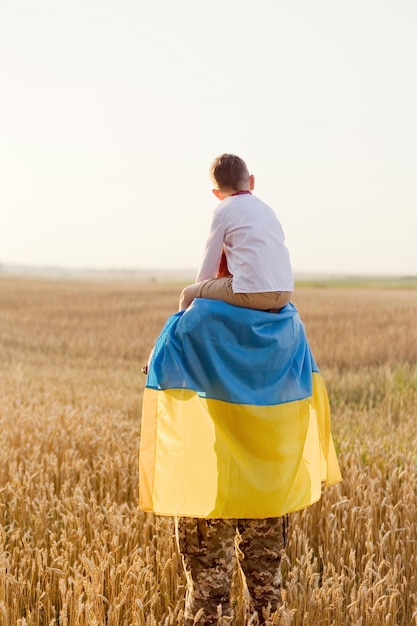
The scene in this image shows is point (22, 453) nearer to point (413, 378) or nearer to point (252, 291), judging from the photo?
point (252, 291)

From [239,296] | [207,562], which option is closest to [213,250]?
[239,296]

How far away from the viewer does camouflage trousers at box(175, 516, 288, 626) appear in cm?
274

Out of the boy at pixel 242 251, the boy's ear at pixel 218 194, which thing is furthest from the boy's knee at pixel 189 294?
the boy's ear at pixel 218 194

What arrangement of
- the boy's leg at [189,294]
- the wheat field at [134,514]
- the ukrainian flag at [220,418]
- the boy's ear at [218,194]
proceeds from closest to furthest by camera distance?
the ukrainian flag at [220,418], the boy's leg at [189,294], the boy's ear at [218,194], the wheat field at [134,514]

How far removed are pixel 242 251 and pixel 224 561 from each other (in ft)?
4.22

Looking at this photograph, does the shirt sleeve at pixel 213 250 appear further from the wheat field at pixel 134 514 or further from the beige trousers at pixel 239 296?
the wheat field at pixel 134 514

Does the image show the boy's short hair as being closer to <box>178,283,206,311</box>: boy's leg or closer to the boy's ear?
the boy's ear

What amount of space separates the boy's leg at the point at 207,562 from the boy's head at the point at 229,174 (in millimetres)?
1409

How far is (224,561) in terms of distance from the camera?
2752mm

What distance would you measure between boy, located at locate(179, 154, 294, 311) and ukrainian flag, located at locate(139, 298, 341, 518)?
0.24 ft

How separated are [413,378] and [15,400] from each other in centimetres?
589

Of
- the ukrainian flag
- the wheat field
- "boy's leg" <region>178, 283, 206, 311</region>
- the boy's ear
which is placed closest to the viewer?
the ukrainian flag

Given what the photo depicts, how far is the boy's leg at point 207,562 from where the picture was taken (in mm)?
2734

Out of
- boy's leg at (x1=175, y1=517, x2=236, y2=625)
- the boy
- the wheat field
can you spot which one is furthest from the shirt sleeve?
the wheat field
